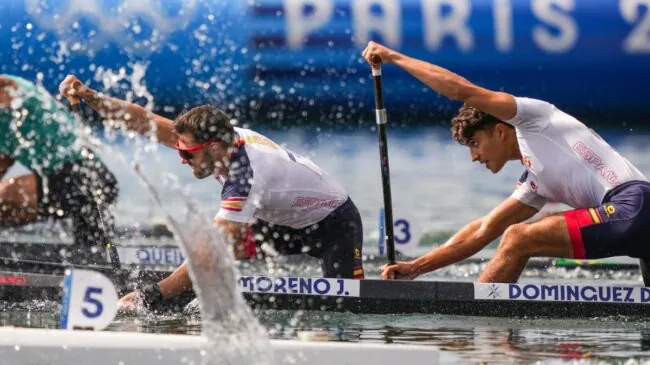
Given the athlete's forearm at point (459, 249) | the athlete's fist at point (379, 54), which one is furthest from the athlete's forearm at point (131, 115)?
the athlete's forearm at point (459, 249)

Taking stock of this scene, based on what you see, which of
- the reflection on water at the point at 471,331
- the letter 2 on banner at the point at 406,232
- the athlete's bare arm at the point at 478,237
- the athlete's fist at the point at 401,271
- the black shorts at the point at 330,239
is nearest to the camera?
the reflection on water at the point at 471,331

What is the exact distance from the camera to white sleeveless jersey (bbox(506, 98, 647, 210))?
734 cm

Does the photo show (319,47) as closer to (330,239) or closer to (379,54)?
(330,239)

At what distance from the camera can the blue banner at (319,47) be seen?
43.4 ft

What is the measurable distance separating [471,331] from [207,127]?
151 cm

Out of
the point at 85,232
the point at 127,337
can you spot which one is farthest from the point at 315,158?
the point at 127,337

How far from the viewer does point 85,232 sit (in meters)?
9.25

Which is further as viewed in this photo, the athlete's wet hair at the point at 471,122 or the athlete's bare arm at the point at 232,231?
the athlete's wet hair at the point at 471,122

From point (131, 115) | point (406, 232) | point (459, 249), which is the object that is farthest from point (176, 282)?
point (406, 232)

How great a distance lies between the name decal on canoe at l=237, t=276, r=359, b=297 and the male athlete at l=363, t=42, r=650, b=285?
67 centimetres

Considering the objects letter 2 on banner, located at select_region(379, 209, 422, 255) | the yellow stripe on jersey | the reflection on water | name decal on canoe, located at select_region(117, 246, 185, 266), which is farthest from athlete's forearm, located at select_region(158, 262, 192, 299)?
name decal on canoe, located at select_region(117, 246, 185, 266)

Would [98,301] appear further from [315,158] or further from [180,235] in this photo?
[315,158]

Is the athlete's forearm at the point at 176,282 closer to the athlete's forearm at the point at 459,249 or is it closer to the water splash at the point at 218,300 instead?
the water splash at the point at 218,300

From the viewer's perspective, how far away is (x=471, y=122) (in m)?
7.40
